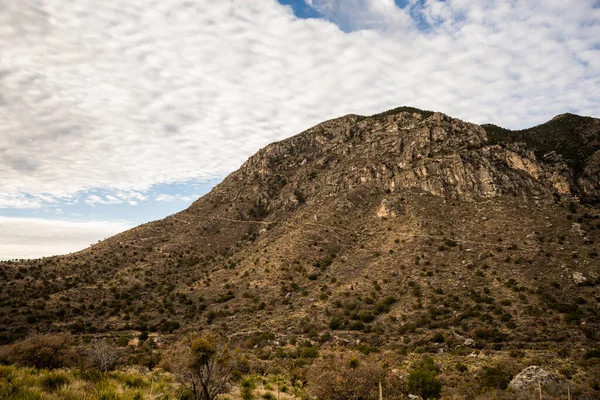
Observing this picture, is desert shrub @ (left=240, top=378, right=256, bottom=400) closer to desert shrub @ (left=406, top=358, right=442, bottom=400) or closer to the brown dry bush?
the brown dry bush

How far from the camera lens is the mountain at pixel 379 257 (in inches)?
1411

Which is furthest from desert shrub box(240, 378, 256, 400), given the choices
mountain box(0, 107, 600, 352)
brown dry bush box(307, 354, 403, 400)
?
mountain box(0, 107, 600, 352)

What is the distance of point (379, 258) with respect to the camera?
50.3 m

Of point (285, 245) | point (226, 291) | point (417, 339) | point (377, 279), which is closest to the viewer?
point (417, 339)

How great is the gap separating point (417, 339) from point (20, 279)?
62.0m

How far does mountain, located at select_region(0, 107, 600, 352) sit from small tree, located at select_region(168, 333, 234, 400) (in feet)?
71.7

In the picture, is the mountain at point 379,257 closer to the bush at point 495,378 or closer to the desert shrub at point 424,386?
the bush at point 495,378

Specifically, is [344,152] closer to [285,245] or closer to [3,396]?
[285,245]

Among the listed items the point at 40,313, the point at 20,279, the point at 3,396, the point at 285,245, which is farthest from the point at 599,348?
the point at 20,279

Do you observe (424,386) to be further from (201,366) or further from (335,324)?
(335,324)

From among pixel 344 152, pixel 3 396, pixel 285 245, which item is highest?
pixel 344 152

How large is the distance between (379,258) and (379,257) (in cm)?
31

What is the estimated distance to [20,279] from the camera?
172 ft

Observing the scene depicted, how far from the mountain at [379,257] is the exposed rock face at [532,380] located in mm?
10287
